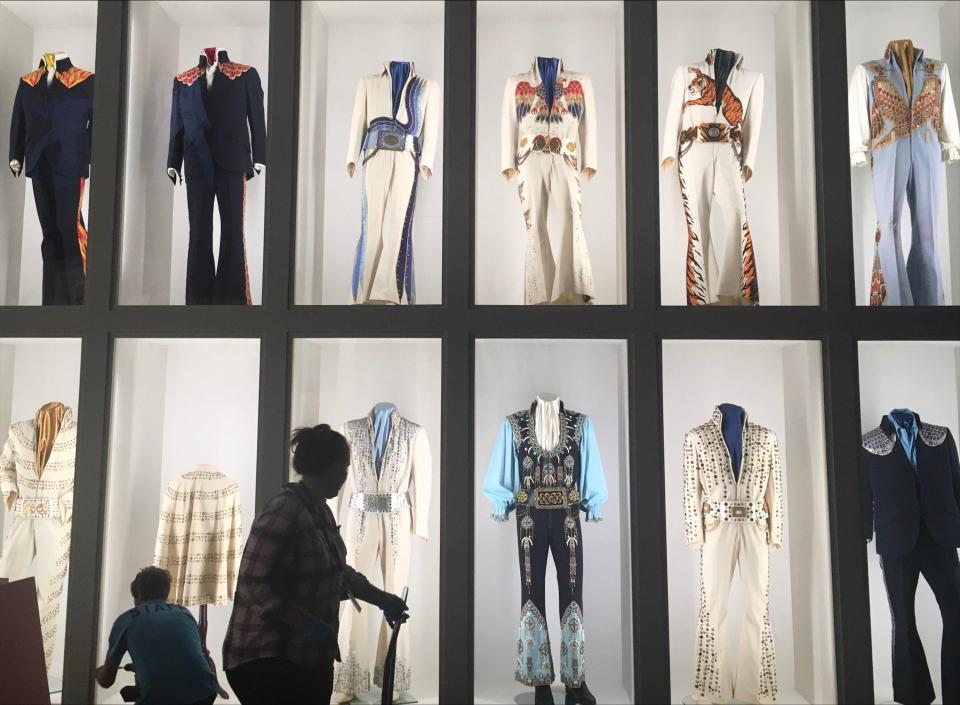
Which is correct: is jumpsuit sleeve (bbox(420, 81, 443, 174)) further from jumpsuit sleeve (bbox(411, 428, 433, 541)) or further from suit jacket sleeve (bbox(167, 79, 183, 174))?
jumpsuit sleeve (bbox(411, 428, 433, 541))

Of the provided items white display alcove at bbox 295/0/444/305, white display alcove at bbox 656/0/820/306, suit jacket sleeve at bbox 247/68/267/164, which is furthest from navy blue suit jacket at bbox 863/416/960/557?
suit jacket sleeve at bbox 247/68/267/164

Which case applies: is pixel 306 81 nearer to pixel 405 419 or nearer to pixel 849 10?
pixel 405 419

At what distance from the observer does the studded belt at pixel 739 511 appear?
9.99 feet

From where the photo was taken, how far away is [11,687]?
1677mm

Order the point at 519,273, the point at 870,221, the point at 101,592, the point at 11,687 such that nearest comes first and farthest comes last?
the point at 11,687 → the point at 101,592 → the point at 870,221 → the point at 519,273

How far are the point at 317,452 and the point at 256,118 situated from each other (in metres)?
1.95

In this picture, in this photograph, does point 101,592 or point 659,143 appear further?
point 659,143

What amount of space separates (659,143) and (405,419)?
1.63 m

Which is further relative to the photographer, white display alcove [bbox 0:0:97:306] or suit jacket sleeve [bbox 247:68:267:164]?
white display alcove [bbox 0:0:97:306]

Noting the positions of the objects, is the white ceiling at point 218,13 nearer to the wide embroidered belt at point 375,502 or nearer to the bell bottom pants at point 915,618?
the wide embroidered belt at point 375,502

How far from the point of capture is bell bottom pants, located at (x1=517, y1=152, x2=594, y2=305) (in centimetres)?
329

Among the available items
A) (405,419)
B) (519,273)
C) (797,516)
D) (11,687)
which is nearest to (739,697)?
(797,516)

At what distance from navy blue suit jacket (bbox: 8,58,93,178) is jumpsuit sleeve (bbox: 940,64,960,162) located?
12.1 feet

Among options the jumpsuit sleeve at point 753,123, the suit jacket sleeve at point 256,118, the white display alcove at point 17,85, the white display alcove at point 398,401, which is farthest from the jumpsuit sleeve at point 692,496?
the white display alcove at point 17,85
